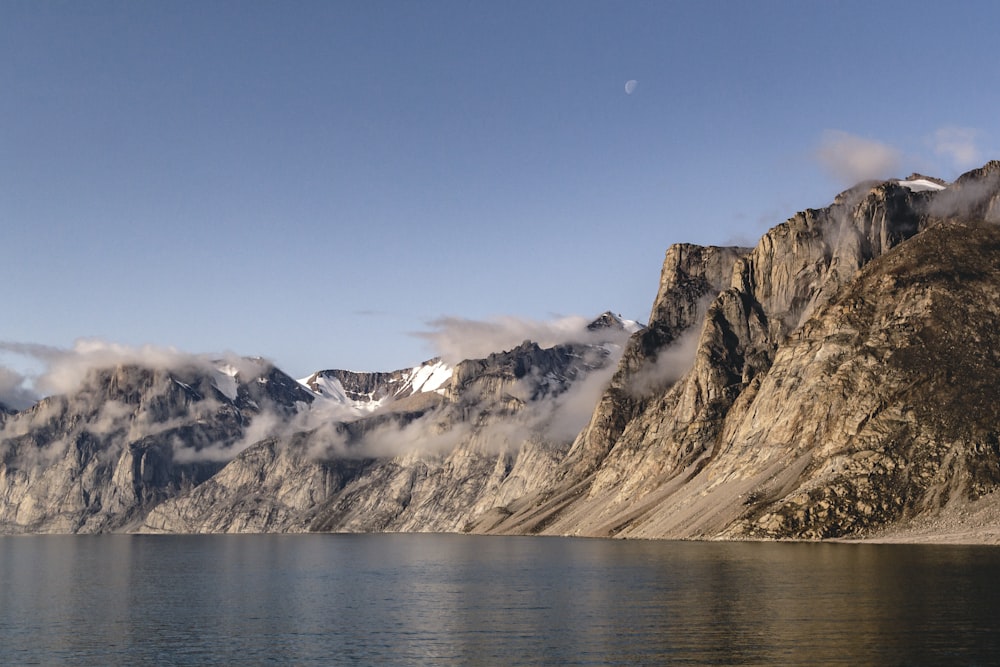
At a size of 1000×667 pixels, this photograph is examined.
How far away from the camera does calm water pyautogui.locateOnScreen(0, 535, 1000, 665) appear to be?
2746 inches

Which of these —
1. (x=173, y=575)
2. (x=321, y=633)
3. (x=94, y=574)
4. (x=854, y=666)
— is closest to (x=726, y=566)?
(x=321, y=633)

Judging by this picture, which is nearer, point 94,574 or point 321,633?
point 321,633

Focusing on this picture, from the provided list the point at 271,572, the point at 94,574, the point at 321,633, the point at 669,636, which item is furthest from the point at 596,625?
the point at 94,574

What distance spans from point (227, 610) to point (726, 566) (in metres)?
64.6

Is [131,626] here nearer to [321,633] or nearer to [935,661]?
[321,633]

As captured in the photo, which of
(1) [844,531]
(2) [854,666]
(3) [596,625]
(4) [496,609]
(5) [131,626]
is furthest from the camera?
(1) [844,531]

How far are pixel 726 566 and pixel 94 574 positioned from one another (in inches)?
4278

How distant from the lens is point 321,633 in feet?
278

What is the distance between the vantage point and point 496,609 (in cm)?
9938

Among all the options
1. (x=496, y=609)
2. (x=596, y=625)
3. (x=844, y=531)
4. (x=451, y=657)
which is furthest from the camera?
(x=844, y=531)

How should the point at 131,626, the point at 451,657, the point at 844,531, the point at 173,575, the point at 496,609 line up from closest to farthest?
the point at 451,657, the point at 131,626, the point at 496,609, the point at 173,575, the point at 844,531

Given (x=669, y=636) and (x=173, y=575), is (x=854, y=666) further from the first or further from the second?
(x=173, y=575)

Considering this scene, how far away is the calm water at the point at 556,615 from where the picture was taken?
6975 cm

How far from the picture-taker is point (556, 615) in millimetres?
91562
